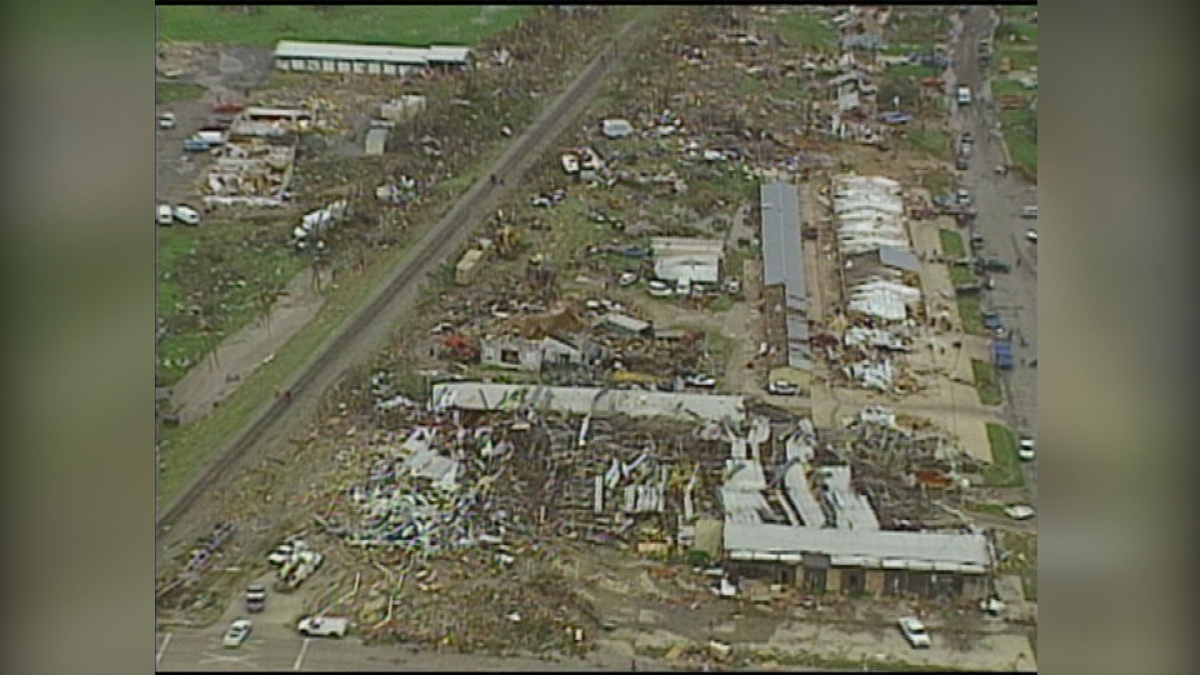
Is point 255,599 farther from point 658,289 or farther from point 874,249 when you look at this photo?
point 874,249

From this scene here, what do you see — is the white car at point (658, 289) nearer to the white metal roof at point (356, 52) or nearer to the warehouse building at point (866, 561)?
the warehouse building at point (866, 561)

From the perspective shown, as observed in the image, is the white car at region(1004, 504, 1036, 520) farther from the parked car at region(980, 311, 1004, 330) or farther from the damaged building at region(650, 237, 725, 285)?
the damaged building at region(650, 237, 725, 285)

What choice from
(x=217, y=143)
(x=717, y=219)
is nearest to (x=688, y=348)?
(x=717, y=219)

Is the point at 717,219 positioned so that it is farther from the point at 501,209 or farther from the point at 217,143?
the point at 217,143

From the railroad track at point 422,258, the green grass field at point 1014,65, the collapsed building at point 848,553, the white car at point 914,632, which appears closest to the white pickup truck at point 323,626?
the railroad track at point 422,258

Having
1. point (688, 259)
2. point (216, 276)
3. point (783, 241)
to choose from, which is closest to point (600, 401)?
point (688, 259)
